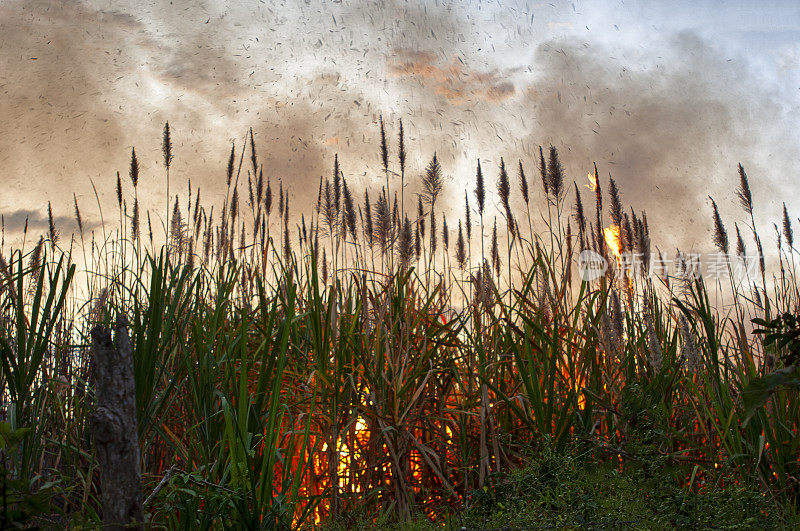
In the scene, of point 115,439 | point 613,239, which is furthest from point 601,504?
point 613,239

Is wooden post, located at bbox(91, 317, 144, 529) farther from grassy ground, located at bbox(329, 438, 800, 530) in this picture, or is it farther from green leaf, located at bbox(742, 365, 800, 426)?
green leaf, located at bbox(742, 365, 800, 426)

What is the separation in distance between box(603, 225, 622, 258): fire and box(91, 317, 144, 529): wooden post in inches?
84.3

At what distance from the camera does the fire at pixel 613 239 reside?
252 cm

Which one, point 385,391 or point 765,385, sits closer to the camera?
point 765,385

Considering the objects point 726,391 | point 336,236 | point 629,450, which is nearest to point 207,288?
point 336,236

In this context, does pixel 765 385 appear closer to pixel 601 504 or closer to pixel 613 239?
pixel 601 504

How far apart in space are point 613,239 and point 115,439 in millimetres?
2212

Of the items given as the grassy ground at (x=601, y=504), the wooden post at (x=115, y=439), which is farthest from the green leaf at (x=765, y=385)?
the wooden post at (x=115, y=439)

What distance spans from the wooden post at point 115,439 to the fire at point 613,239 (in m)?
2.14

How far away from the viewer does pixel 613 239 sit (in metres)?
2.54

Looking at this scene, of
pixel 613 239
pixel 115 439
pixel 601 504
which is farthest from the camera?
pixel 613 239

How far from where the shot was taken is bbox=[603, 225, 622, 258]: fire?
8.26 ft

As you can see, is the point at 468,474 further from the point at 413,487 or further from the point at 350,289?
the point at 350,289

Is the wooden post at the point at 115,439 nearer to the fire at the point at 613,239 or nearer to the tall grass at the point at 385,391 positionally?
the tall grass at the point at 385,391
